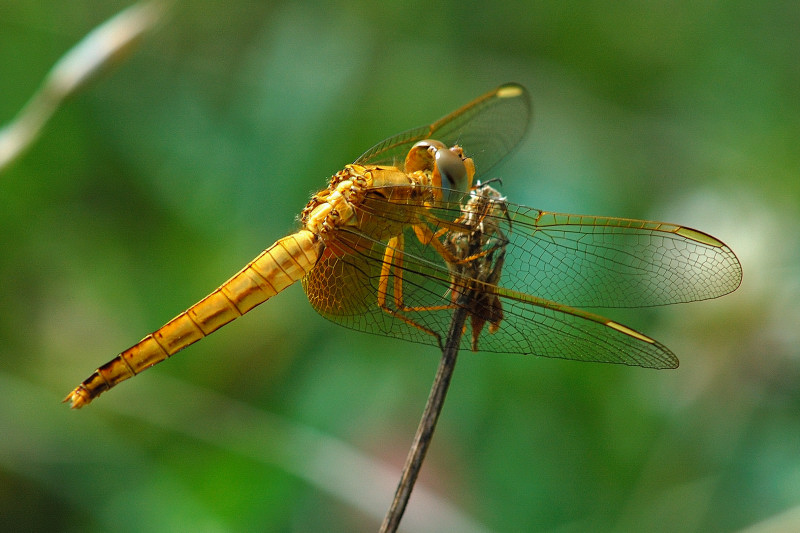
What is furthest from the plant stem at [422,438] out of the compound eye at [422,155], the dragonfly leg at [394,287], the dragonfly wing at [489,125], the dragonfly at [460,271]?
the dragonfly wing at [489,125]

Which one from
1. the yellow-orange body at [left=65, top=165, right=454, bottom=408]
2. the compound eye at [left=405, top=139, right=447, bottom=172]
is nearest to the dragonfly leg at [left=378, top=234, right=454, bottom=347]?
the yellow-orange body at [left=65, top=165, right=454, bottom=408]

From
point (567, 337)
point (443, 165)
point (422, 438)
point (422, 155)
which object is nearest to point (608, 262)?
point (567, 337)

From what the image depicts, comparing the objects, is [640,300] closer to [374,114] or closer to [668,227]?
[668,227]

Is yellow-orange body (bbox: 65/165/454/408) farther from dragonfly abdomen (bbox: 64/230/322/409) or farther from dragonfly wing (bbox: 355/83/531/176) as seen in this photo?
dragonfly wing (bbox: 355/83/531/176)

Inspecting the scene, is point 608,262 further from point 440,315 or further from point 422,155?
point 422,155

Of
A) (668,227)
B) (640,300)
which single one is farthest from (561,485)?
(668,227)

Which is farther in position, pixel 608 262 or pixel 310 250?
pixel 310 250
